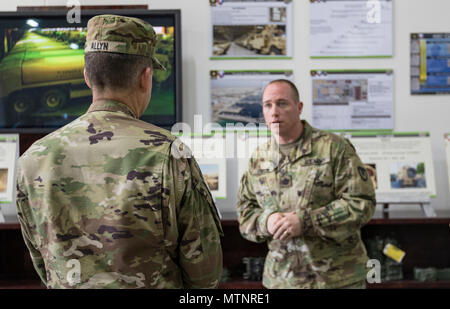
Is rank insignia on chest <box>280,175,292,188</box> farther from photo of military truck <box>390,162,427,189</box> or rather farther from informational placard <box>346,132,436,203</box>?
photo of military truck <box>390,162,427,189</box>

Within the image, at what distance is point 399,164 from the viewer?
9.82 ft

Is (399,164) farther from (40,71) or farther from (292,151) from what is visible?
(40,71)

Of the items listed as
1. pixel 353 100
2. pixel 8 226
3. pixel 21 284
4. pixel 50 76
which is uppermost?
pixel 50 76

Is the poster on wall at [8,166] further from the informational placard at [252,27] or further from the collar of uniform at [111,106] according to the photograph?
the collar of uniform at [111,106]

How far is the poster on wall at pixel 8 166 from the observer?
296 centimetres

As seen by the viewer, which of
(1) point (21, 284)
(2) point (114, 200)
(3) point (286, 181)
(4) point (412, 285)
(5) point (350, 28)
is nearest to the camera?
(2) point (114, 200)

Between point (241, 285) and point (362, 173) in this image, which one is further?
point (241, 285)

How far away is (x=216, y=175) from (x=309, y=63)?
997mm

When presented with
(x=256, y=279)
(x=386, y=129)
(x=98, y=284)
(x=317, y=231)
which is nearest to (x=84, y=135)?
(x=98, y=284)

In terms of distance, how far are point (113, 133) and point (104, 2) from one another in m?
2.30

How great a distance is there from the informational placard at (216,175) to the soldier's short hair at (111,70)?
182 cm

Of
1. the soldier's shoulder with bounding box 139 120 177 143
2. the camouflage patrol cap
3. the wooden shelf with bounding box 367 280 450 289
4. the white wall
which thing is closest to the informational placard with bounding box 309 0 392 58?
the white wall

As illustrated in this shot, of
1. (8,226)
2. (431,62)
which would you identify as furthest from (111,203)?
(431,62)

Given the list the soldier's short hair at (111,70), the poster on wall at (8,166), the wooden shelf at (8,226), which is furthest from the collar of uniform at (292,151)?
the poster on wall at (8,166)
